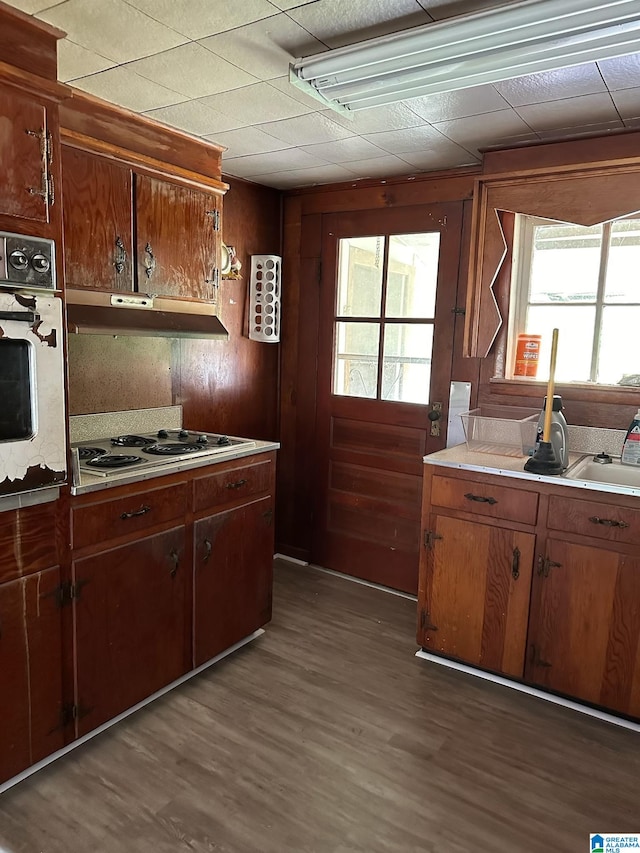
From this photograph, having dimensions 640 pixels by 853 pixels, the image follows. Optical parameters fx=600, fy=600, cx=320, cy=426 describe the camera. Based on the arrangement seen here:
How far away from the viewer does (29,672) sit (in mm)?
1843

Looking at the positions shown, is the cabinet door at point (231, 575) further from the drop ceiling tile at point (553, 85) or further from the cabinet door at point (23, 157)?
the drop ceiling tile at point (553, 85)

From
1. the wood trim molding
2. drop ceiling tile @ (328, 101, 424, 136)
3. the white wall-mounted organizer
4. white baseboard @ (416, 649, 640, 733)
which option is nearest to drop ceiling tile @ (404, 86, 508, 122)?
drop ceiling tile @ (328, 101, 424, 136)

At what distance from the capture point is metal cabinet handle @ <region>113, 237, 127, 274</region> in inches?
92.5

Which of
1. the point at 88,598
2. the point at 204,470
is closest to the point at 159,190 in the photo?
the point at 204,470

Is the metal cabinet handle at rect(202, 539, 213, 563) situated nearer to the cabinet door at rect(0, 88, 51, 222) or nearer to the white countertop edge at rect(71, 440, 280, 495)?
the white countertop edge at rect(71, 440, 280, 495)

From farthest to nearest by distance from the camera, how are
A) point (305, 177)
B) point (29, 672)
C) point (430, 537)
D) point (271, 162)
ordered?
point (305, 177) < point (271, 162) < point (430, 537) < point (29, 672)

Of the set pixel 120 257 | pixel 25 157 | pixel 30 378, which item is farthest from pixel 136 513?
pixel 25 157

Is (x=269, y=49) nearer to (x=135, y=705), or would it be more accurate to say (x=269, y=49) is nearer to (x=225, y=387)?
(x=225, y=387)

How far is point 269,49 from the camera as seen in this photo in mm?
1822

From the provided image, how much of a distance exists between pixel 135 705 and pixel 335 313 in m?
2.28

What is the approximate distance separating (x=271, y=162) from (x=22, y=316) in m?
1.78

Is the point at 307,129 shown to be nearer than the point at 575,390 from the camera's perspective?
Yes

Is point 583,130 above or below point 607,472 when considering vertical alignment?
above

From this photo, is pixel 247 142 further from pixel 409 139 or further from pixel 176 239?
pixel 409 139
